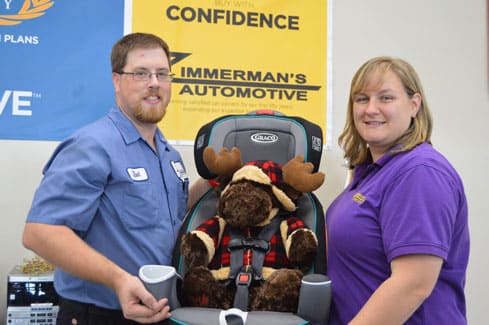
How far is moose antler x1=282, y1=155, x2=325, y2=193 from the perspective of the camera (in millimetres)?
1743

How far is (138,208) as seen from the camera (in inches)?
68.0

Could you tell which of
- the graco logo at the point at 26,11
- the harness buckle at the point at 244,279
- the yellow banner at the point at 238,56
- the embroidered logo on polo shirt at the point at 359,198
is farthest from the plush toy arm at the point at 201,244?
the graco logo at the point at 26,11

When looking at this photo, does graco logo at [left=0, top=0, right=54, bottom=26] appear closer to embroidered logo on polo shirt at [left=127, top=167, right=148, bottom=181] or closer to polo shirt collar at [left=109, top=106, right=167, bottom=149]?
polo shirt collar at [left=109, top=106, right=167, bottom=149]

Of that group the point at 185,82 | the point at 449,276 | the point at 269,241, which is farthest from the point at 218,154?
the point at 185,82

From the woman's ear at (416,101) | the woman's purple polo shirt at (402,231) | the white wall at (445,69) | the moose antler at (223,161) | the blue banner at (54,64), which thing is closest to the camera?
the woman's purple polo shirt at (402,231)

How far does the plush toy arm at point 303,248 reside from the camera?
1615 mm

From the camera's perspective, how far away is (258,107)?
9.69 ft

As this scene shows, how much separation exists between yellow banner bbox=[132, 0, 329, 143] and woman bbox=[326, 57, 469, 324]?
131 centimetres

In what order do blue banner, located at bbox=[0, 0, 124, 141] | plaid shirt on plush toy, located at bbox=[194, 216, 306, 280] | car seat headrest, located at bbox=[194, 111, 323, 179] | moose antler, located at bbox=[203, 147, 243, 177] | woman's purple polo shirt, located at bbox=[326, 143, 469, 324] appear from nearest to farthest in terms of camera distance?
woman's purple polo shirt, located at bbox=[326, 143, 469, 324]
plaid shirt on plush toy, located at bbox=[194, 216, 306, 280]
moose antler, located at bbox=[203, 147, 243, 177]
car seat headrest, located at bbox=[194, 111, 323, 179]
blue banner, located at bbox=[0, 0, 124, 141]

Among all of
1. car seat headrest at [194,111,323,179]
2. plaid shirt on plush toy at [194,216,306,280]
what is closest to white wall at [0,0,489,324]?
car seat headrest at [194,111,323,179]

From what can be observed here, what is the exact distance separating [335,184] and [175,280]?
5.42 ft

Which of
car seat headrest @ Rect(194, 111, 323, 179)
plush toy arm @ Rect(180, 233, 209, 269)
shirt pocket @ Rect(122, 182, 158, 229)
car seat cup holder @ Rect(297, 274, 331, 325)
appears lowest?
car seat cup holder @ Rect(297, 274, 331, 325)

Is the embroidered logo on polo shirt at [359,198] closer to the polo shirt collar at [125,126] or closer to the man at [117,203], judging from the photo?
the man at [117,203]

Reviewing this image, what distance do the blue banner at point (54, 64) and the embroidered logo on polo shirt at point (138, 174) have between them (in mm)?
1090
